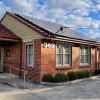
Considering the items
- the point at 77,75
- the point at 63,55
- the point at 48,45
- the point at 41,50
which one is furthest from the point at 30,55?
the point at 77,75

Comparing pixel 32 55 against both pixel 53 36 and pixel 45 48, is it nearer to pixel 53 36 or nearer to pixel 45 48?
pixel 45 48

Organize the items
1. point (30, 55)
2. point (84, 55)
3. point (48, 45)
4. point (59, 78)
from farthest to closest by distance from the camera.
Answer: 1. point (84, 55)
2. point (30, 55)
3. point (48, 45)
4. point (59, 78)

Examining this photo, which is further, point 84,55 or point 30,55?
point 84,55

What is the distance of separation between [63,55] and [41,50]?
201 cm

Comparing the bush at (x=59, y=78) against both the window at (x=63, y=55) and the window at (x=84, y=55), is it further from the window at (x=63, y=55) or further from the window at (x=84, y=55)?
the window at (x=84, y=55)

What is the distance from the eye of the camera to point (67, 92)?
20.8 feet

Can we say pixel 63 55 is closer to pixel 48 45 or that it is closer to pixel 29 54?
pixel 48 45

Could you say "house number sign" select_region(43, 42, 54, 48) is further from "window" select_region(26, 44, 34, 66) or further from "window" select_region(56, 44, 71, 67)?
"window" select_region(26, 44, 34, 66)

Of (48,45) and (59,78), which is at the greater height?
(48,45)

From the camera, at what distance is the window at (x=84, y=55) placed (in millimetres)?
11023

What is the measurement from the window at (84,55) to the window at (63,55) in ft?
5.28

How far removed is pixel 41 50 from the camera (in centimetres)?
812

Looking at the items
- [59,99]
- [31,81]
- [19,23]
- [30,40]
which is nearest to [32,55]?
[30,40]

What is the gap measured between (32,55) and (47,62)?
1400mm
